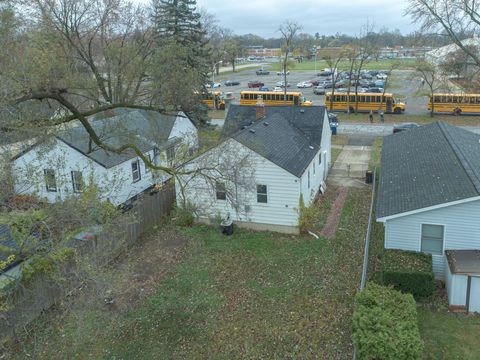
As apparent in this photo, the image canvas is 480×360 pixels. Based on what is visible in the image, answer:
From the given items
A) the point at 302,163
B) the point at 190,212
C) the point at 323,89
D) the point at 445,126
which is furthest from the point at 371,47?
the point at 190,212

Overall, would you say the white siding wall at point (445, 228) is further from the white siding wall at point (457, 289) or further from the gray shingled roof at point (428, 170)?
the white siding wall at point (457, 289)

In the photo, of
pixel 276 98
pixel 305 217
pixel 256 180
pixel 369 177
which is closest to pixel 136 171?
pixel 256 180

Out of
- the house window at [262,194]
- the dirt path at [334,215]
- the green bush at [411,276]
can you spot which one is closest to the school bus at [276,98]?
the dirt path at [334,215]

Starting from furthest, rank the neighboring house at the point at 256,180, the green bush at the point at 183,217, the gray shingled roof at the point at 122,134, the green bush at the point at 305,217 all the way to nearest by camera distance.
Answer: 1. the green bush at the point at 183,217
2. the green bush at the point at 305,217
3. the gray shingled roof at the point at 122,134
4. the neighboring house at the point at 256,180

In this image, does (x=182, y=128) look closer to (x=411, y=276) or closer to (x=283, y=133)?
(x=283, y=133)

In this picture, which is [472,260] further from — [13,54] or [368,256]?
[13,54]
